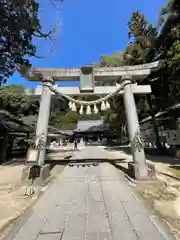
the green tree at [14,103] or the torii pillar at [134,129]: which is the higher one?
the green tree at [14,103]

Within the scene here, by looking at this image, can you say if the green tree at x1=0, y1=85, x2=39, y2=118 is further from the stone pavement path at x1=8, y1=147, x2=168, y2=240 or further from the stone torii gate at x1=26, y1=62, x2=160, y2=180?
the stone pavement path at x1=8, y1=147, x2=168, y2=240

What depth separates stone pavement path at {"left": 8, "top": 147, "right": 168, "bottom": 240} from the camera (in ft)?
7.89

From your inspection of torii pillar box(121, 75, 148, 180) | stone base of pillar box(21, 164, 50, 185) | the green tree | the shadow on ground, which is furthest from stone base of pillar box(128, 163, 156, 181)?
the green tree

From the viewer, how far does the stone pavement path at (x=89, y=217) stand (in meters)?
2.40

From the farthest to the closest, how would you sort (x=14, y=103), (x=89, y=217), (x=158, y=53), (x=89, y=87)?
(x=14, y=103) → (x=158, y=53) → (x=89, y=87) → (x=89, y=217)

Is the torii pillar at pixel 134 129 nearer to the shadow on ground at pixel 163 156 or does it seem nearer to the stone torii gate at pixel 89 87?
the stone torii gate at pixel 89 87

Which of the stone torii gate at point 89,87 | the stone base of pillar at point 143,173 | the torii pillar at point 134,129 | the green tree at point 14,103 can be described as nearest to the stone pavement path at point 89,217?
the stone base of pillar at point 143,173

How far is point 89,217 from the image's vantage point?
2928 mm

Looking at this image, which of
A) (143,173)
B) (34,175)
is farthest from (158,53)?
(34,175)

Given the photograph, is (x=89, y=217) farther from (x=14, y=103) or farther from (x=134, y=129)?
(x=14, y=103)

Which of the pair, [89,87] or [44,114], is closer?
[44,114]

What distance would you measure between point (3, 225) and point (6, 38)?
7.74m

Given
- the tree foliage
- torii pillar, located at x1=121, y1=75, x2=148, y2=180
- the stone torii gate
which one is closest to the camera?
Answer: torii pillar, located at x1=121, y1=75, x2=148, y2=180

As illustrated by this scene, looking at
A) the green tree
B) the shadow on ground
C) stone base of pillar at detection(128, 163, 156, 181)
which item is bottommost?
stone base of pillar at detection(128, 163, 156, 181)
